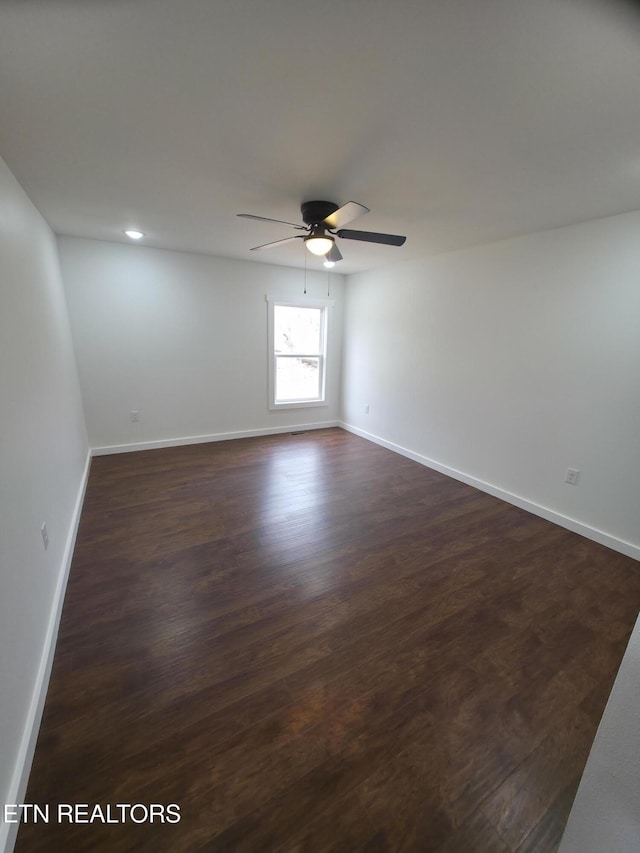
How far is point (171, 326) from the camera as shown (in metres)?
4.11

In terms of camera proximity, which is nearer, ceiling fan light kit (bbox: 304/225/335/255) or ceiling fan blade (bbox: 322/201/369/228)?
ceiling fan blade (bbox: 322/201/369/228)

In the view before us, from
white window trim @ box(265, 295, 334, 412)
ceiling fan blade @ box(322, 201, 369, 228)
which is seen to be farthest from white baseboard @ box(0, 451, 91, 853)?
white window trim @ box(265, 295, 334, 412)

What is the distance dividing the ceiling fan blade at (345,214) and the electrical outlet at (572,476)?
261 cm

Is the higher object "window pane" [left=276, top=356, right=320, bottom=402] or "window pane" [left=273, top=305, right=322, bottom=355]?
"window pane" [left=273, top=305, right=322, bottom=355]

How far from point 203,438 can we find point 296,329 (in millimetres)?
2105

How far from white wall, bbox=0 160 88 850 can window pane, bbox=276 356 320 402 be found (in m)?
2.74

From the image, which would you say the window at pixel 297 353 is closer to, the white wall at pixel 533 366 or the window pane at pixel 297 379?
the window pane at pixel 297 379

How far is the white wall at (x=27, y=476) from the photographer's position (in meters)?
1.17

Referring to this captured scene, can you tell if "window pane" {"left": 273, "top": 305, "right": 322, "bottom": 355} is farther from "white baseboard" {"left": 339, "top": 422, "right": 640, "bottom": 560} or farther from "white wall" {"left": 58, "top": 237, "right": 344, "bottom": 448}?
"white baseboard" {"left": 339, "top": 422, "right": 640, "bottom": 560}

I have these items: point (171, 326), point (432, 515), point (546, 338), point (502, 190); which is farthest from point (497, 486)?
point (171, 326)

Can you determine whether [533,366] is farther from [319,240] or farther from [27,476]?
[27,476]

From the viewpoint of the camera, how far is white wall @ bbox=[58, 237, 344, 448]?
372 cm

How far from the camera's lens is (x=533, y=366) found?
2.98 meters

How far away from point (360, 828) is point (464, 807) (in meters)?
0.37
